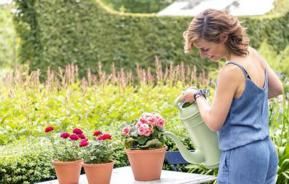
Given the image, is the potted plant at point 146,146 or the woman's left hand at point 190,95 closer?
the woman's left hand at point 190,95

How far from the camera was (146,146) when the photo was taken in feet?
11.5

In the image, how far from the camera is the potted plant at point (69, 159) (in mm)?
3340

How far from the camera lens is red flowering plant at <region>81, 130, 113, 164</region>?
133 inches

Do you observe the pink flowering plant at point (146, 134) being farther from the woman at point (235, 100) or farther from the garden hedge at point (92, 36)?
the garden hedge at point (92, 36)

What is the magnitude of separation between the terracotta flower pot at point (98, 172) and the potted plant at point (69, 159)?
6 centimetres

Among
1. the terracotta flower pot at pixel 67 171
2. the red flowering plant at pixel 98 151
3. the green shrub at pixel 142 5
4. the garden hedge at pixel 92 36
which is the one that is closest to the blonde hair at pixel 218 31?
the red flowering plant at pixel 98 151

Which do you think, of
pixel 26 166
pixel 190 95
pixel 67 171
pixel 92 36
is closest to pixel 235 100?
→ pixel 190 95

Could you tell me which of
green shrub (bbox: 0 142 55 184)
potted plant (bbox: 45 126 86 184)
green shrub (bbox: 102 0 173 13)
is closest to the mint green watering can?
potted plant (bbox: 45 126 86 184)

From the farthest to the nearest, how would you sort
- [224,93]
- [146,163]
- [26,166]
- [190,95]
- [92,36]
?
[92,36] < [26,166] < [146,163] < [190,95] < [224,93]

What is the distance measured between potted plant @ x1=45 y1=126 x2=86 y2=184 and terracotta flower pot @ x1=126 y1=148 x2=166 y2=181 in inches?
10.5

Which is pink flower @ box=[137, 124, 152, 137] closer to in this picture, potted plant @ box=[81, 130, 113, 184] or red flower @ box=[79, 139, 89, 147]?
potted plant @ box=[81, 130, 113, 184]

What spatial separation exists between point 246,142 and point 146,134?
66 cm

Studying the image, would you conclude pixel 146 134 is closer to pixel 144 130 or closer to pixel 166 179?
pixel 144 130

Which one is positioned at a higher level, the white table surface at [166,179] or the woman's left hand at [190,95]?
the woman's left hand at [190,95]
